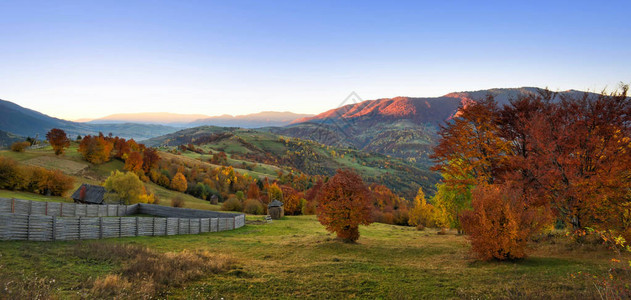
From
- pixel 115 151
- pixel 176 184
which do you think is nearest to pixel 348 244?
pixel 176 184

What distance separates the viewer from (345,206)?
25547 mm

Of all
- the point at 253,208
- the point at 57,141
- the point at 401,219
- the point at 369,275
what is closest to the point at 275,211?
the point at 253,208

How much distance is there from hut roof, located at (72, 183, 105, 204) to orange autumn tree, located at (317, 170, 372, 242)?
42.4 metres

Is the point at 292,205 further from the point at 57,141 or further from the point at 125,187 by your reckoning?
the point at 57,141

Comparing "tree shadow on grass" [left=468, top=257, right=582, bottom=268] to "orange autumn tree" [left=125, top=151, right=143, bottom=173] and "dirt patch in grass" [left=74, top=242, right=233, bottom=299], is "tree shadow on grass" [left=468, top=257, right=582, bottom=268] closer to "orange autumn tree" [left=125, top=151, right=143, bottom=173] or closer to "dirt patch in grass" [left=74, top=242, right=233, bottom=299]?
"dirt patch in grass" [left=74, top=242, right=233, bottom=299]

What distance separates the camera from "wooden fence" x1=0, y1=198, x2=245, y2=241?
19.5 meters

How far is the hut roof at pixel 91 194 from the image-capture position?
49281 millimetres

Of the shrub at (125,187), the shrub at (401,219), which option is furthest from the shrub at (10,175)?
the shrub at (401,219)

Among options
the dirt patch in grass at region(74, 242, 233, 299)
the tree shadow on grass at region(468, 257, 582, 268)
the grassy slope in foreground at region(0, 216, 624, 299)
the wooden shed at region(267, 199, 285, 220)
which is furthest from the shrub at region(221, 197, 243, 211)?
the tree shadow on grass at region(468, 257, 582, 268)

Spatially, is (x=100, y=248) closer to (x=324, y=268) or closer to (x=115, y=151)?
(x=324, y=268)

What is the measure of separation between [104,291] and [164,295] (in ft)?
6.19

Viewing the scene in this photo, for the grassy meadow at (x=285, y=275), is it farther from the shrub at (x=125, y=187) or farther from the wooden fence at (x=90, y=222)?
the shrub at (x=125, y=187)

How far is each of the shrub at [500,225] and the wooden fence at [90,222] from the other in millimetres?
26334

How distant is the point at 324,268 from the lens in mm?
15602
